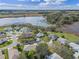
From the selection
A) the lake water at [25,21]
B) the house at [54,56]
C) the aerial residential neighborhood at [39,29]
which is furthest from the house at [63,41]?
the lake water at [25,21]

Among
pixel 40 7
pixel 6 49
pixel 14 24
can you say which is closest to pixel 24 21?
pixel 14 24

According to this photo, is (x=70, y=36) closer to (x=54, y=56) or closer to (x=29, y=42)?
(x=54, y=56)

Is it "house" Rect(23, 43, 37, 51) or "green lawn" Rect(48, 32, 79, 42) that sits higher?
"green lawn" Rect(48, 32, 79, 42)

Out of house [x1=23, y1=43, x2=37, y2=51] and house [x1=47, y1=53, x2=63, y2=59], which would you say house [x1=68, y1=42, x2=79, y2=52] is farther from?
house [x1=23, y1=43, x2=37, y2=51]

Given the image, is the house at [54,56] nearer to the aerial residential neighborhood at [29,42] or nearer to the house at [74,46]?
the aerial residential neighborhood at [29,42]

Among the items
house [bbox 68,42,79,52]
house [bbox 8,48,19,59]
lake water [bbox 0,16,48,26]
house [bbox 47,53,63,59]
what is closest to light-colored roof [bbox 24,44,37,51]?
house [bbox 8,48,19,59]

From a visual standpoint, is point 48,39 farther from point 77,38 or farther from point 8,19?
point 8,19

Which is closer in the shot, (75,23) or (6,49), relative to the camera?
(6,49)

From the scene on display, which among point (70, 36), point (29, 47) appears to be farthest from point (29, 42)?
point (70, 36)
